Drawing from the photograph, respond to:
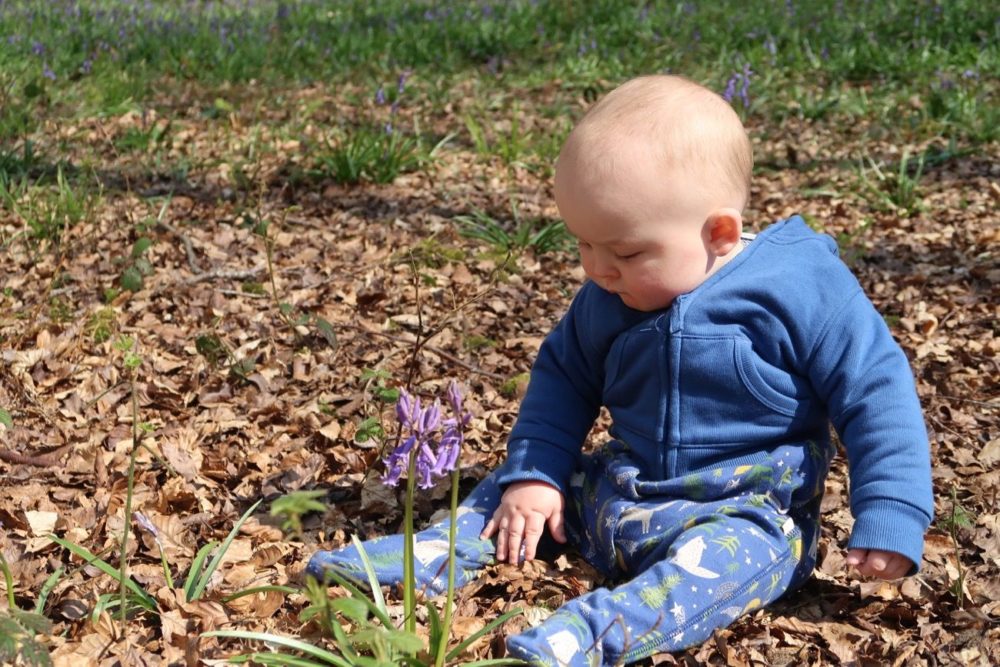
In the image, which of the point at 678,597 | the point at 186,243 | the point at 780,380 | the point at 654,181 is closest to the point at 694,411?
the point at 780,380

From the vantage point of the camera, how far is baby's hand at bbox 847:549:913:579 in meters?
2.46

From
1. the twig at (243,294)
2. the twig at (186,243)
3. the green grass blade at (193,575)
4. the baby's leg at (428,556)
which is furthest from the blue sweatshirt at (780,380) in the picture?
the twig at (186,243)

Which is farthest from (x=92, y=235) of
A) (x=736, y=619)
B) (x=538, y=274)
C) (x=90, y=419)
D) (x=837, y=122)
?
(x=837, y=122)

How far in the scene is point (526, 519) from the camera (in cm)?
288

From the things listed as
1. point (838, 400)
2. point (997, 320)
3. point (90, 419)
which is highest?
point (838, 400)

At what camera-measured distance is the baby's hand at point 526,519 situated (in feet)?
Answer: 9.37

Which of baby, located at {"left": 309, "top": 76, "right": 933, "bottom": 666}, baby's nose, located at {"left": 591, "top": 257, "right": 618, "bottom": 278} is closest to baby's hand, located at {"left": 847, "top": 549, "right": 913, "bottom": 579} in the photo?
baby, located at {"left": 309, "top": 76, "right": 933, "bottom": 666}

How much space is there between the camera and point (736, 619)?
8.37 ft

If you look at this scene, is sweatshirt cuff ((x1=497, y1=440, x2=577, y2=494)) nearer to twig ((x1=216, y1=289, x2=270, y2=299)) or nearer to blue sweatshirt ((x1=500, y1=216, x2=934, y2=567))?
blue sweatshirt ((x1=500, y1=216, x2=934, y2=567))

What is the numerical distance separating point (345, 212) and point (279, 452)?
261 centimetres

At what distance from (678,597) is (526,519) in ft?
1.87

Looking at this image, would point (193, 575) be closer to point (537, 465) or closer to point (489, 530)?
Result: point (489, 530)

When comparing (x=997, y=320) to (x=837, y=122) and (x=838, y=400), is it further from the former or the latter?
(x=837, y=122)

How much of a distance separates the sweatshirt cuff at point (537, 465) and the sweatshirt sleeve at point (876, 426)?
718 millimetres
